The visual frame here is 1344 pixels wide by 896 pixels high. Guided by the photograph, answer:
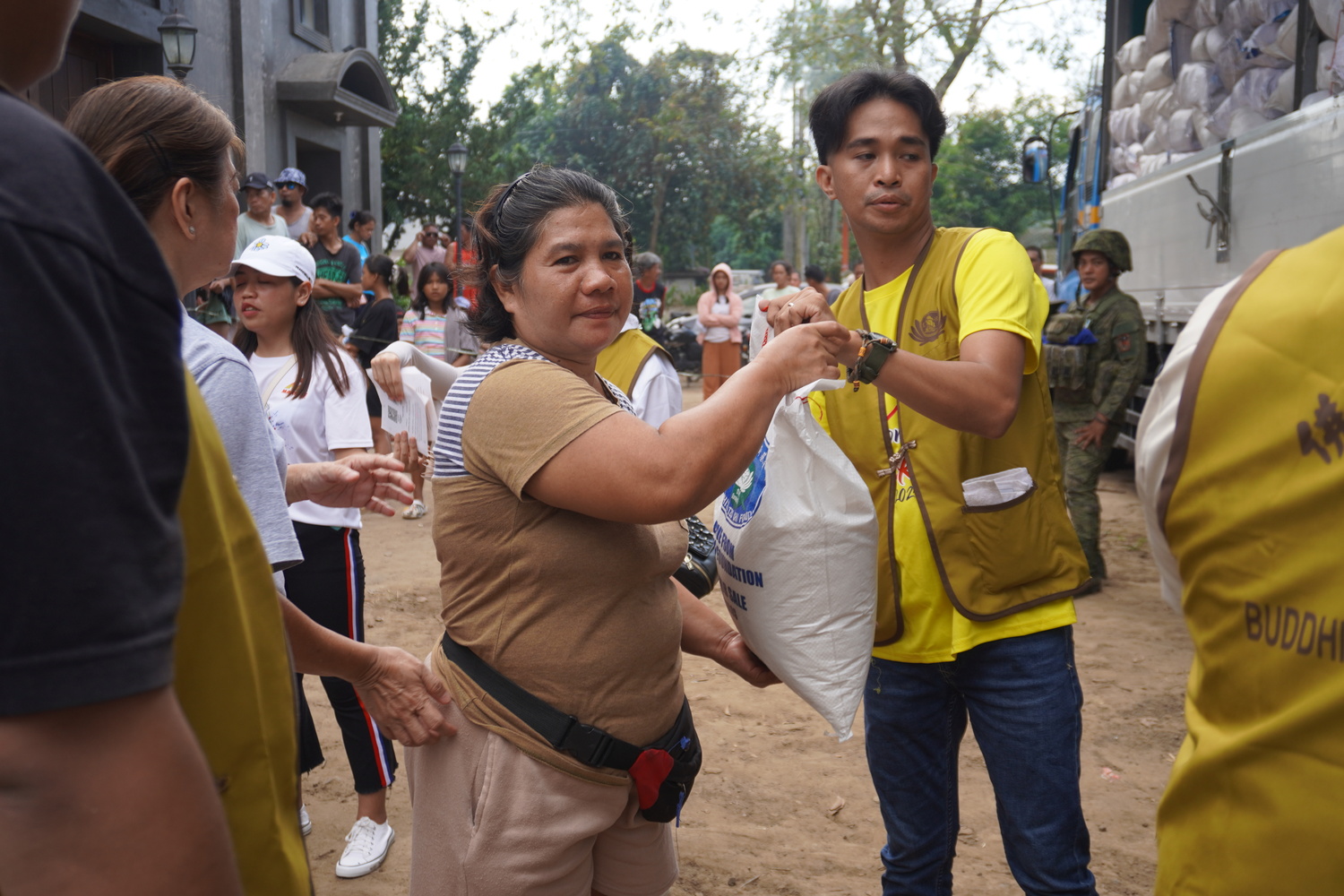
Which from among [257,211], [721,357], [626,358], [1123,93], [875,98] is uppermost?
[1123,93]

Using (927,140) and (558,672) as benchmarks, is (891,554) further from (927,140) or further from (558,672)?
(927,140)

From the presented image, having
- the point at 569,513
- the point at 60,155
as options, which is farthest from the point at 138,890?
the point at 569,513

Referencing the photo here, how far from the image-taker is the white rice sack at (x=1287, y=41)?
4648mm

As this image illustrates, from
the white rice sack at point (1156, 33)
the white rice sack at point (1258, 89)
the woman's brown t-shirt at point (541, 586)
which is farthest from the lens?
the white rice sack at point (1156, 33)

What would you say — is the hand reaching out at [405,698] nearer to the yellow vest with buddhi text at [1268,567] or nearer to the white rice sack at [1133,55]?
the yellow vest with buddhi text at [1268,567]

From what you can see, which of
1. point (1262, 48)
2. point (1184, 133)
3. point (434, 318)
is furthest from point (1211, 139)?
point (434, 318)

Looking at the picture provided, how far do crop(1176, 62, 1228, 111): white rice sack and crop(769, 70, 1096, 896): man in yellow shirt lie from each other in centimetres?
450

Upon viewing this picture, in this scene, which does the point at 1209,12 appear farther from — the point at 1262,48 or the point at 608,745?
the point at 608,745

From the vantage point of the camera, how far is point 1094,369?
6.39 metres

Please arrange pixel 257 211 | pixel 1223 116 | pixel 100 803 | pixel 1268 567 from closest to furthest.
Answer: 1. pixel 100 803
2. pixel 1268 567
3. pixel 1223 116
4. pixel 257 211

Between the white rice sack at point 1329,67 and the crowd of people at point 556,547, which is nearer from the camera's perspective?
the crowd of people at point 556,547

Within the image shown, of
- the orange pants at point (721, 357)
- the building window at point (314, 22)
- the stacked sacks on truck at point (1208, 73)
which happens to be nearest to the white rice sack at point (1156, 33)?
the stacked sacks on truck at point (1208, 73)

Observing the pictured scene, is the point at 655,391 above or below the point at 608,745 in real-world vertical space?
above

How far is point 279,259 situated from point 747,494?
2.21m
